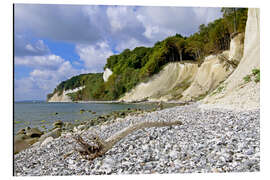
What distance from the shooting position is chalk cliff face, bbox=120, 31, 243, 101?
16.8 m

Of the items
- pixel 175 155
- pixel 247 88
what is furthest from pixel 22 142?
pixel 247 88

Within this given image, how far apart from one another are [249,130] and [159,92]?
24.8m

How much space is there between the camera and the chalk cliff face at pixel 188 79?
16766 mm

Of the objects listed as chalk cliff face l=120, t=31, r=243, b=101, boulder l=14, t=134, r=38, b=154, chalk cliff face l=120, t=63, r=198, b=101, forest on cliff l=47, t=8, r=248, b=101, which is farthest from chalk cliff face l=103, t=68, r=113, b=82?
boulder l=14, t=134, r=38, b=154

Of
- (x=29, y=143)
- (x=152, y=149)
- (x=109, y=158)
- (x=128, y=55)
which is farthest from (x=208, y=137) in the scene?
(x=128, y=55)

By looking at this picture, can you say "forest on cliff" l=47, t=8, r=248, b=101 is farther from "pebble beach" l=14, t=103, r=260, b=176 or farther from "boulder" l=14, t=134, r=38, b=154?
"pebble beach" l=14, t=103, r=260, b=176

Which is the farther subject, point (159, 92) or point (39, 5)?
point (159, 92)

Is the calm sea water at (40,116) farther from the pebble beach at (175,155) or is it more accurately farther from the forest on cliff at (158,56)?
the pebble beach at (175,155)

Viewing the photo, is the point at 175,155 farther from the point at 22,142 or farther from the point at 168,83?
the point at 168,83

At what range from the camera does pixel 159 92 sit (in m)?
28.2

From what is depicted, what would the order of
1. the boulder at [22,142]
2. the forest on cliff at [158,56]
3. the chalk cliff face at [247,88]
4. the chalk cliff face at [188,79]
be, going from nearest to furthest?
the chalk cliff face at [247,88] → the boulder at [22,142] → the chalk cliff face at [188,79] → the forest on cliff at [158,56]

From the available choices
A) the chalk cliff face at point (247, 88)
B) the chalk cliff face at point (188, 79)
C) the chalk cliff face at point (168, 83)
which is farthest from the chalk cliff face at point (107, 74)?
the chalk cliff face at point (247, 88)

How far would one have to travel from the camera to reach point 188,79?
85.8ft
